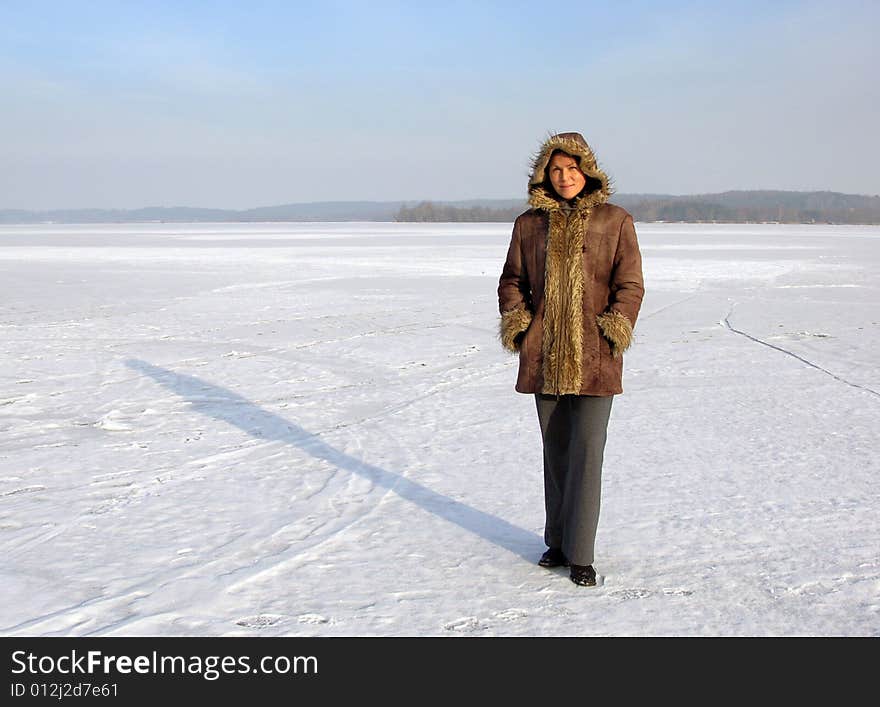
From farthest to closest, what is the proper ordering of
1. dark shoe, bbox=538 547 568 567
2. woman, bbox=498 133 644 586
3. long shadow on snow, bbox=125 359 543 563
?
long shadow on snow, bbox=125 359 543 563 < dark shoe, bbox=538 547 568 567 < woman, bbox=498 133 644 586

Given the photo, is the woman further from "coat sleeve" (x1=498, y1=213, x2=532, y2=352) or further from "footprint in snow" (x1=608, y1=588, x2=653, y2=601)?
"footprint in snow" (x1=608, y1=588, x2=653, y2=601)

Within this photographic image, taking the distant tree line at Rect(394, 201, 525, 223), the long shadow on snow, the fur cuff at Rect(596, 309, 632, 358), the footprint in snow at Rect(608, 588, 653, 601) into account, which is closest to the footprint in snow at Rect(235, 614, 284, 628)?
the long shadow on snow

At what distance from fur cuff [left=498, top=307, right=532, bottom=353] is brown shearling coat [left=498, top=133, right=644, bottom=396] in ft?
0.17

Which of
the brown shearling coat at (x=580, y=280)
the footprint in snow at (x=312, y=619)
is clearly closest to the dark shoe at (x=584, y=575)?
the brown shearling coat at (x=580, y=280)

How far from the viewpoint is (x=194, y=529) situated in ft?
15.3

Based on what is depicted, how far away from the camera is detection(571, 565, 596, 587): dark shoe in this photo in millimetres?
3914

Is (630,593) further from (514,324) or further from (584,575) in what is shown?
(514,324)

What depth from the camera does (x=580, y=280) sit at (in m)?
3.74

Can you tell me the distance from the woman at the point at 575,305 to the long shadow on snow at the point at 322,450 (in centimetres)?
65

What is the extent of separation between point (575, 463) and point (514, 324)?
617 mm

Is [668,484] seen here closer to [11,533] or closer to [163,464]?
[163,464]
